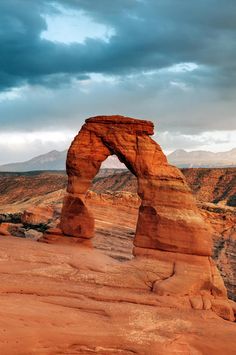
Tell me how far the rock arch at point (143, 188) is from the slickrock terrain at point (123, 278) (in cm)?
5

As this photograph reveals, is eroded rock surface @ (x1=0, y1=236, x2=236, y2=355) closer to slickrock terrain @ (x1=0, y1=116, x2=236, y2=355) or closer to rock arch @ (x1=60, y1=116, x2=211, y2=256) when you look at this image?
slickrock terrain @ (x1=0, y1=116, x2=236, y2=355)

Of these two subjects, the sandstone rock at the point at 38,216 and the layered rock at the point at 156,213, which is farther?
the sandstone rock at the point at 38,216

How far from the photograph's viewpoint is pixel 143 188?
23.8 m

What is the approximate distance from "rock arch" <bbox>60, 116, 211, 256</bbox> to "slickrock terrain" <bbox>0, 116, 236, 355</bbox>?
0.05 metres

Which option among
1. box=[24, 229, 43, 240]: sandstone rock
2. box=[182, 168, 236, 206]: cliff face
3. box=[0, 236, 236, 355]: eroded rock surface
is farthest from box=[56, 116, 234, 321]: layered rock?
box=[182, 168, 236, 206]: cliff face

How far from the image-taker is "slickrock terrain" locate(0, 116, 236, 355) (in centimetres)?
1431

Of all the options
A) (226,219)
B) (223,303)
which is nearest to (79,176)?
(223,303)

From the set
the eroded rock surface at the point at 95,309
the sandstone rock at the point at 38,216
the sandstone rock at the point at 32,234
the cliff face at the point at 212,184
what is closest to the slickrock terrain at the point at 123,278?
the eroded rock surface at the point at 95,309

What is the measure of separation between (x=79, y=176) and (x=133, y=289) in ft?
26.8

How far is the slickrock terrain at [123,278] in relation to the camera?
14312 mm

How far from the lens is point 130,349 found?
45.2 ft

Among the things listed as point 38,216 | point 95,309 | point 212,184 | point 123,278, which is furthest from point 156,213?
point 212,184

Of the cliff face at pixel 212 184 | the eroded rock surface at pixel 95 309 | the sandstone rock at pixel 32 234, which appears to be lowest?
the sandstone rock at pixel 32 234

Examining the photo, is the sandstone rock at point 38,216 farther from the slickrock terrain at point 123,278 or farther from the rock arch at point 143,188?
the rock arch at point 143,188
